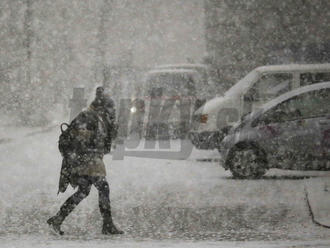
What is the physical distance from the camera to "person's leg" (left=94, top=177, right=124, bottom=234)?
7.97 m

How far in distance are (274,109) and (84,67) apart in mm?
38848

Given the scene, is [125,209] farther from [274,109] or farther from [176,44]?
[176,44]

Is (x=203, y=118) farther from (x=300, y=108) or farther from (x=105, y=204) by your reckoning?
(x=105, y=204)

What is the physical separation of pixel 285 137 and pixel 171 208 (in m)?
3.10

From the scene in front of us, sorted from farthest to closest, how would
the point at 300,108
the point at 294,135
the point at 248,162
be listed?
the point at 300,108
the point at 248,162
the point at 294,135

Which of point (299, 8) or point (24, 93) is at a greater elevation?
point (299, 8)

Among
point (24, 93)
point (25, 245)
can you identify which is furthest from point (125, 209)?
point (24, 93)

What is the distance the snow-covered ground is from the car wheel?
0.76 ft

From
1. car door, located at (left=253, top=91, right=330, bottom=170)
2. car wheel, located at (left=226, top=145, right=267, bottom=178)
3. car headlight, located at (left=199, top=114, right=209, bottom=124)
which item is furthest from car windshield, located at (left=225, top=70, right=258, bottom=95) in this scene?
car wheel, located at (left=226, top=145, right=267, bottom=178)

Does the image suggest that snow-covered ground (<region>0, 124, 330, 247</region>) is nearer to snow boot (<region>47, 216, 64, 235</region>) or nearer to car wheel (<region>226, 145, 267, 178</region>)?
snow boot (<region>47, 216, 64, 235</region>)

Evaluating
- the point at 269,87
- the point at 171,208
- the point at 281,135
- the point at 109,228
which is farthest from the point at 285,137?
the point at 109,228

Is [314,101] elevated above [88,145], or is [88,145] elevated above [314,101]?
[314,101]

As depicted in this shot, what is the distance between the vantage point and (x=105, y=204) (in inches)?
316

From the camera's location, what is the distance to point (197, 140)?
607 inches
